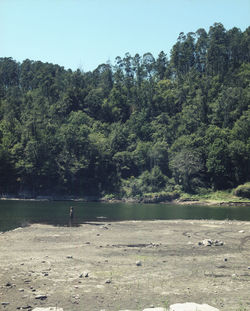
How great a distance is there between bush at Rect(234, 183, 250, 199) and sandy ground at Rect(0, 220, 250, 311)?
2856 inches

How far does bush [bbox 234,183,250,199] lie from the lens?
10469 cm

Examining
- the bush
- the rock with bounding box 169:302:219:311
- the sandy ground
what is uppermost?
the rock with bounding box 169:302:219:311

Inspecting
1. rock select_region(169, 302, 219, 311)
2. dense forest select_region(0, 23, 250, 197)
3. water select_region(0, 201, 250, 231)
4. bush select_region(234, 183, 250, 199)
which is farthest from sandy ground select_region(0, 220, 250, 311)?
dense forest select_region(0, 23, 250, 197)

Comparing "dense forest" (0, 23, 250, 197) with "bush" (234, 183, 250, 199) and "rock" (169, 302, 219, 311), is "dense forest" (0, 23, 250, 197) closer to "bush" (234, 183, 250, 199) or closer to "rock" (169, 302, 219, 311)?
"bush" (234, 183, 250, 199)

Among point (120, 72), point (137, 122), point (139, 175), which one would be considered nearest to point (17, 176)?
point (139, 175)

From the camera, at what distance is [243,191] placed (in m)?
106

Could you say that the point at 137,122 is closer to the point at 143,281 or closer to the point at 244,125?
the point at 244,125

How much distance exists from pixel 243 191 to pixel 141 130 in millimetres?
56221

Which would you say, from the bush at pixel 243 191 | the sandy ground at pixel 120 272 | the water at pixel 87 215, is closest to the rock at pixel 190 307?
the sandy ground at pixel 120 272

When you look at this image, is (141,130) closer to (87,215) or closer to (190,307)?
(87,215)

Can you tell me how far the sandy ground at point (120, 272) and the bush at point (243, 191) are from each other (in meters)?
72.5

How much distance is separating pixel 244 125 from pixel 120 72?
92.7 metres

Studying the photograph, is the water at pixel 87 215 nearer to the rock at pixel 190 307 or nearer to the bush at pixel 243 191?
the bush at pixel 243 191

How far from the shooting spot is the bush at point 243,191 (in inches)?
4122
